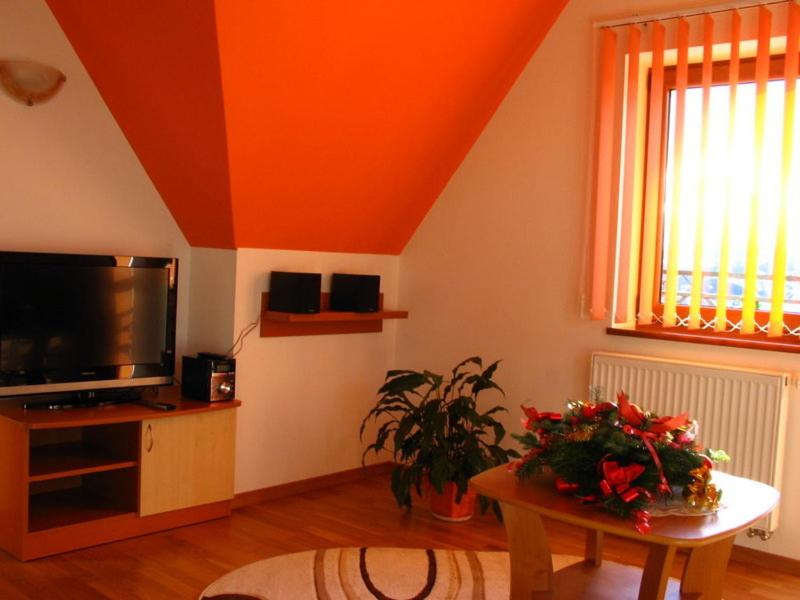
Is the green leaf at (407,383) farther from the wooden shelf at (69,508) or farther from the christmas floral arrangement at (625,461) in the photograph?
the christmas floral arrangement at (625,461)

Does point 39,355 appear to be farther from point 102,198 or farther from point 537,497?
point 537,497

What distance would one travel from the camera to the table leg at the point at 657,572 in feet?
7.99

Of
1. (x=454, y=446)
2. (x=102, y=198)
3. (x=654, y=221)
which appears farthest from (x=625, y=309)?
(x=102, y=198)

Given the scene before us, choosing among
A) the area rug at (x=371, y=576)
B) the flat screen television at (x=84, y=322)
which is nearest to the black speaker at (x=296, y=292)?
the flat screen television at (x=84, y=322)

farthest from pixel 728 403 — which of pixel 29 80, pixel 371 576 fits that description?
pixel 29 80

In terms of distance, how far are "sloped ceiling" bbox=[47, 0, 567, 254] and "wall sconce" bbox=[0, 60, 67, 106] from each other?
21 centimetres

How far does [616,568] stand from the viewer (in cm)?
301

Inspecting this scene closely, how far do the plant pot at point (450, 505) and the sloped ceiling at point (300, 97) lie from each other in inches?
56.2

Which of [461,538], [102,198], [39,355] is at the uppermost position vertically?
[102,198]

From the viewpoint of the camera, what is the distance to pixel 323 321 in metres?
4.51

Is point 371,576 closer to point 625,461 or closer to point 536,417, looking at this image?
point 536,417

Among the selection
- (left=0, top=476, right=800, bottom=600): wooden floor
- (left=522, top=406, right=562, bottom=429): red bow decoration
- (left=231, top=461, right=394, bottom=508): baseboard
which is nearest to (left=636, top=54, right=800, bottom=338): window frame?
(left=0, top=476, right=800, bottom=600): wooden floor

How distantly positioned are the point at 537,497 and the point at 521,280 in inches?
80.3

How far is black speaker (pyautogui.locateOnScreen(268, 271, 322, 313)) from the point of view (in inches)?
166
